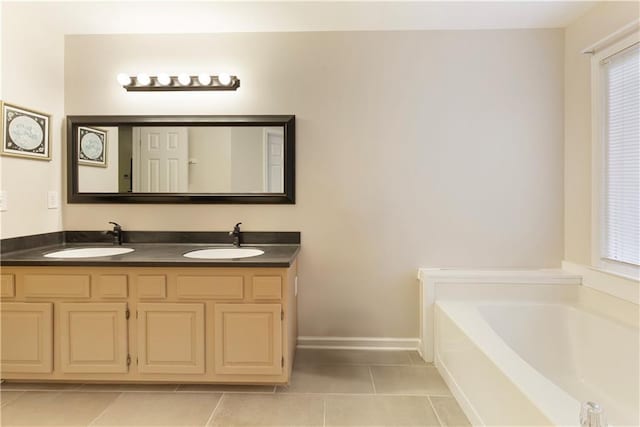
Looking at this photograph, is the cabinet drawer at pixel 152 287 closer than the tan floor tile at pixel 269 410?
No

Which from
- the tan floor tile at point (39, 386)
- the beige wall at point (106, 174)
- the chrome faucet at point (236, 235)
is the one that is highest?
the beige wall at point (106, 174)

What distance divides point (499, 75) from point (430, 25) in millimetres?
627

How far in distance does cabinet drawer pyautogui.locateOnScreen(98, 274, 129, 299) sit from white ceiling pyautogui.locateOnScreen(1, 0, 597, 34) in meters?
1.74

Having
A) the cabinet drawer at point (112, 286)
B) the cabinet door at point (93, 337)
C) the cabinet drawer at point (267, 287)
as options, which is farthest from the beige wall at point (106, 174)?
the cabinet drawer at point (267, 287)

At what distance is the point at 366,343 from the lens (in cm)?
273

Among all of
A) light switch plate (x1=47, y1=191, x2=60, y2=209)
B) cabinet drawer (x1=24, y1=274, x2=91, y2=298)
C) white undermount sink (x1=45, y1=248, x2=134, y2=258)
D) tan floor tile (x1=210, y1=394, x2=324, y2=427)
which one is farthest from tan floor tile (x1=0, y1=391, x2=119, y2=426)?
light switch plate (x1=47, y1=191, x2=60, y2=209)

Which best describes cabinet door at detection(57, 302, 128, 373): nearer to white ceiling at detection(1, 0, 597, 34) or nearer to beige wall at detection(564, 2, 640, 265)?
white ceiling at detection(1, 0, 597, 34)

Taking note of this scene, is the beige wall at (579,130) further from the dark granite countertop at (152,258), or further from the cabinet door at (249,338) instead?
the cabinet door at (249,338)

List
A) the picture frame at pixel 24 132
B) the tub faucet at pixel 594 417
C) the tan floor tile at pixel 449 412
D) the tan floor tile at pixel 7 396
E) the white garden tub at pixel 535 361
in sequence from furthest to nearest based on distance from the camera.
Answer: the picture frame at pixel 24 132
the tan floor tile at pixel 7 396
the tan floor tile at pixel 449 412
the white garden tub at pixel 535 361
the tub faucet at pixel 594 417

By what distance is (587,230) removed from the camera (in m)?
2.44

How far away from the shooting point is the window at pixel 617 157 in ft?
6.75

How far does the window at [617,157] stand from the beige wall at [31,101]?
146 inches

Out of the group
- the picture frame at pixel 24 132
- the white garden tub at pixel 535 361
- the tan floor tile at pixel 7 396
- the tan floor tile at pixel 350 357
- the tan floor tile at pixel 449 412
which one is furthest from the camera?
the tan floor tile at pixel 350 357

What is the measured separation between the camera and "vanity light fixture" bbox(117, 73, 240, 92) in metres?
2.60
